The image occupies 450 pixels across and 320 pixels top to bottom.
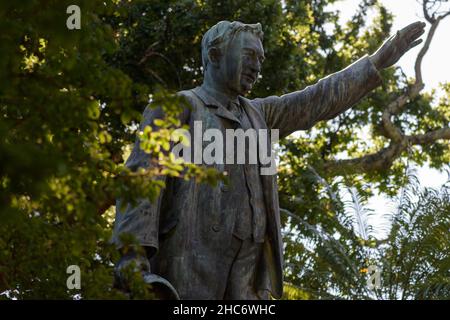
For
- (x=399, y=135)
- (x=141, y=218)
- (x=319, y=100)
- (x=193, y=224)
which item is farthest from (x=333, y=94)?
(x=399, y=135)

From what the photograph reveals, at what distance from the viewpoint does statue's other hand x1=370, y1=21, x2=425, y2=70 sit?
11078mm

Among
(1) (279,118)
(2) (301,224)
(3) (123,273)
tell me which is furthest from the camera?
(2) (301,224)

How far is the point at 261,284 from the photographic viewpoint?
10.3 metres

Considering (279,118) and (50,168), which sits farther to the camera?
(279,118)

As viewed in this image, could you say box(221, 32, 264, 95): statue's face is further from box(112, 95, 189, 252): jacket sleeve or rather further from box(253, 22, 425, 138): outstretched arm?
box(112, 95, 189, 252): jacket sleeve

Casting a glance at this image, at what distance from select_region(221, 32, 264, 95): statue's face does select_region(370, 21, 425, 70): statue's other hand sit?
39.6 inches

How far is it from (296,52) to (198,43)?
5.46 feet

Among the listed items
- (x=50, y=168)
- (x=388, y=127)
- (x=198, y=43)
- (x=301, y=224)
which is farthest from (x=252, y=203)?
(x=388, y=127)

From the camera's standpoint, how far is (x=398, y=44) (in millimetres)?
11086

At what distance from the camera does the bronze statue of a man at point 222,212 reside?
1009cm

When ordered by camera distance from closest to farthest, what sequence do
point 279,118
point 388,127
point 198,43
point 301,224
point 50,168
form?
point 50,168 < point 279,118 < point 301,224 < point 198,43 < point 388,127

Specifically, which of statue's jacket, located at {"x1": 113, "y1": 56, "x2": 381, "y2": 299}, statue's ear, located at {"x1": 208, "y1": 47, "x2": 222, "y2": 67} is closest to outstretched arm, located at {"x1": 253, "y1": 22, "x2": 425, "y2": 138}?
statue's jacket, located at {"x1": 113, "y1": 56, "x2": 381, "y2": 299}

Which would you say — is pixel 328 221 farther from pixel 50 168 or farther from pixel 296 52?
pixel 50 168

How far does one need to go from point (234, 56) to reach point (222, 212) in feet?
3.75
